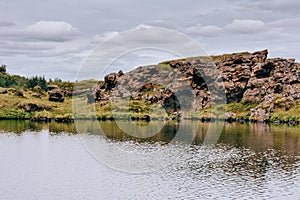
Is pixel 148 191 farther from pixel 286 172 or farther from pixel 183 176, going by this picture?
pixel 286 172

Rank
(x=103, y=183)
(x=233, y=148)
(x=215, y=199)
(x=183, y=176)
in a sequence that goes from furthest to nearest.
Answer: (x=233, y=148) → (x=183, y=176) → (x=103, y=183) → (x=215, y=199)

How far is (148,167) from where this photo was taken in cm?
8188

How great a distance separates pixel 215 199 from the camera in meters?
59.9

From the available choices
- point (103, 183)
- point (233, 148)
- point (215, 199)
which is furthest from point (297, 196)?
point (233, 148)

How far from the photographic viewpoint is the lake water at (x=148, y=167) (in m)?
63.8

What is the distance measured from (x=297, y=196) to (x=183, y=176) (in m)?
19.3

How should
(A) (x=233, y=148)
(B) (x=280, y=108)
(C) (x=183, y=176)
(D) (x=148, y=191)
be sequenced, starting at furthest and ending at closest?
(B) (x=280, y=108)
(A) (x=233, y=148)
(C) (x=183, y=176)
(D) (x=148, y=191)

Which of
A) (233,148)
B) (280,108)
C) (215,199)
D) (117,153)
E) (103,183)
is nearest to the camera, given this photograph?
(215,199)

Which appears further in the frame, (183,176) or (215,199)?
(183,176)

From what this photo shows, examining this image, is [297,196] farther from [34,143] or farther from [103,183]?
[34,143]

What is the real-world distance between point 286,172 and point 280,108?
128 metres

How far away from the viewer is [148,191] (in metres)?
64.5

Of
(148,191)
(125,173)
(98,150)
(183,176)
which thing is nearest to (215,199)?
(148,191)

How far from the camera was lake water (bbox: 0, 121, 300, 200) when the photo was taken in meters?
63.8
